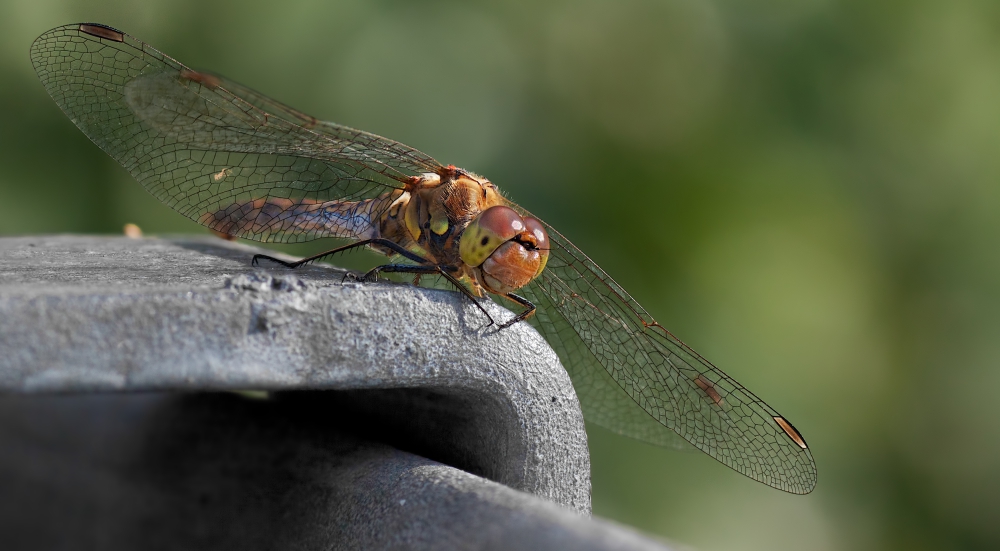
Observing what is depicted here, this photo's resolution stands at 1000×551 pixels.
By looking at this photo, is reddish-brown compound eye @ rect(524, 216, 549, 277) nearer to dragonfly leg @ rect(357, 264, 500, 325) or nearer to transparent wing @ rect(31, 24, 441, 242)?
dragonfly leg @ rect(357, 264, 500, 325)

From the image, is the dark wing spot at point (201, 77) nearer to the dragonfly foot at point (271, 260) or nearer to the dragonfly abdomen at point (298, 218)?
the dragonfly abdomen at point (298, 218)


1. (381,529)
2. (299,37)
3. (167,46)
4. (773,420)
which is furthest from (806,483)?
(167,46)

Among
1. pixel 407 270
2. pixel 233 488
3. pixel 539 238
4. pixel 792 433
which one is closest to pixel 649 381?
pixel 792 433

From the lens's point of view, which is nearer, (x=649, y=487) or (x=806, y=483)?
(x=806, y=483)

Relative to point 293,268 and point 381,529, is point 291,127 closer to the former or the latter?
point 293,268

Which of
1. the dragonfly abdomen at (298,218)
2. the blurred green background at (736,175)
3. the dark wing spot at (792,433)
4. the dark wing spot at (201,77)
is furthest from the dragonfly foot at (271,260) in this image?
the blurred green background at (736,175)

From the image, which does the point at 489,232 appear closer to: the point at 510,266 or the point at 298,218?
the point at 510,266
